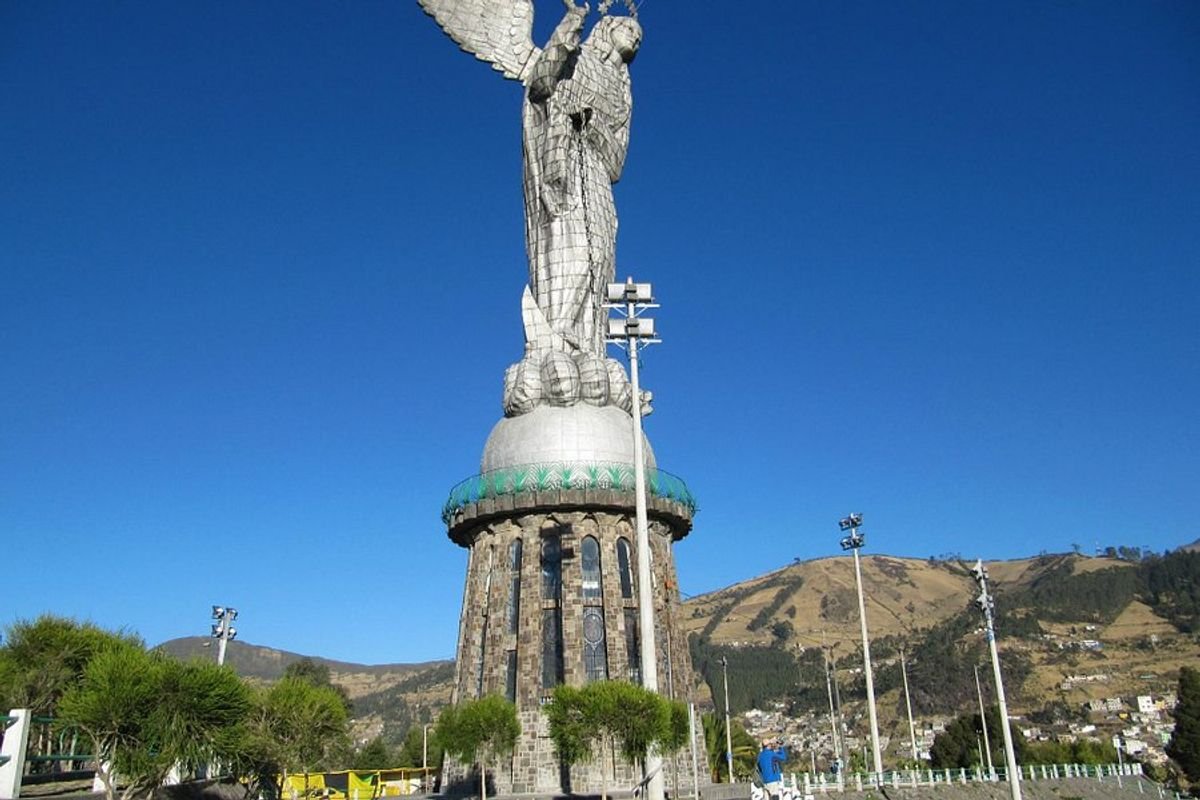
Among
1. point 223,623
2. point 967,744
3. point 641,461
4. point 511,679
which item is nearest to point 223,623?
point 223,623

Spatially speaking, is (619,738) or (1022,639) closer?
(619,738)

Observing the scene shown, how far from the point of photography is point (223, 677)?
22.2 meters

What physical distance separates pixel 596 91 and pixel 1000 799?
34.4 meters

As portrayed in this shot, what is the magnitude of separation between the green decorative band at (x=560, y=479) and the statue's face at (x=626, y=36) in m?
19.7

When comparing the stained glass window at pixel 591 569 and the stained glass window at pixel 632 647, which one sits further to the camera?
the stained glass window at pixel 591 569

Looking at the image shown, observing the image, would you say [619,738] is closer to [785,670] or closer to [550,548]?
[550,548]

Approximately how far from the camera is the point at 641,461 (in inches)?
946

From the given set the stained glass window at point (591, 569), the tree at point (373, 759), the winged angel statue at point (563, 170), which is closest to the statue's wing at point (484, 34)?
the winged angel statue at point (563, 170)

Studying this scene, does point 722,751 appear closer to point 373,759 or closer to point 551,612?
point 551,612

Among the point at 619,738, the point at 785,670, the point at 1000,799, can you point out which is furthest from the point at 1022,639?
the point at 619,738

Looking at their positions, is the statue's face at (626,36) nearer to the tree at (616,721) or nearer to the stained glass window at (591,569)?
the stained glass window at (591,569)

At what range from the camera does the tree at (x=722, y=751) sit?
45.6 m

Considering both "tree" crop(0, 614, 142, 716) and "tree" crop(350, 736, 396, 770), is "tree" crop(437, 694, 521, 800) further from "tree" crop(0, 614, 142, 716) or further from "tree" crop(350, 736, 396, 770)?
"tree" crop(350, 736, 396, 770)

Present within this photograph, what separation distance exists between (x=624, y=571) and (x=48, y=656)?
19305 millimetres
